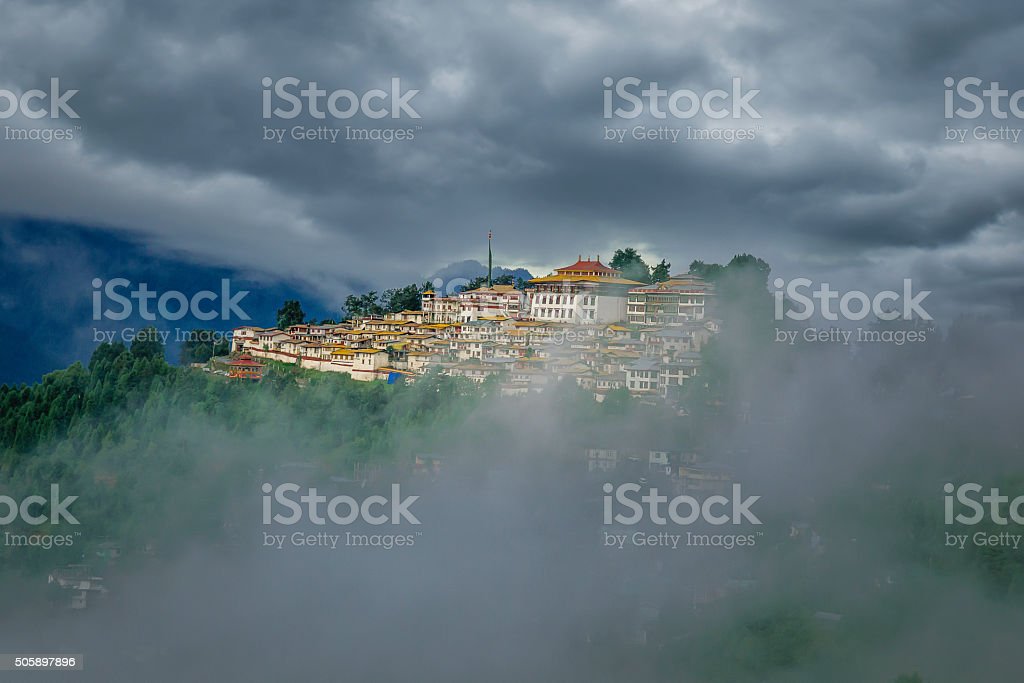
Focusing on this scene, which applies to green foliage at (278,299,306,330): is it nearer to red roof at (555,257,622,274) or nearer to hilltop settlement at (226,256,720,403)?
hilltop settlement at (226,256,720,403)

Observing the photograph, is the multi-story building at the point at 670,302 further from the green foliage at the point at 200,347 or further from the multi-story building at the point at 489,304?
the green foliage at the point at 200,347

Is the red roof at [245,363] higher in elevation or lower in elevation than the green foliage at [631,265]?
lower

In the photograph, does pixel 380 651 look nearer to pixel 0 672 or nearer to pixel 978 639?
pixel 0 672

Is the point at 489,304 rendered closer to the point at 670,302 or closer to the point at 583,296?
the point at 583,296

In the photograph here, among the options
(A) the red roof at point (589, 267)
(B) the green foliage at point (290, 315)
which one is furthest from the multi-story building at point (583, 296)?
(B) the green foliage at point (290, 315)

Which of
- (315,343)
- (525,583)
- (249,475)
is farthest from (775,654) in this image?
(315,343)

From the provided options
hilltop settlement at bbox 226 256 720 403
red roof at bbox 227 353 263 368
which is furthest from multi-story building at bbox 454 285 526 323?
red roof at bbox 227 353 263 368
